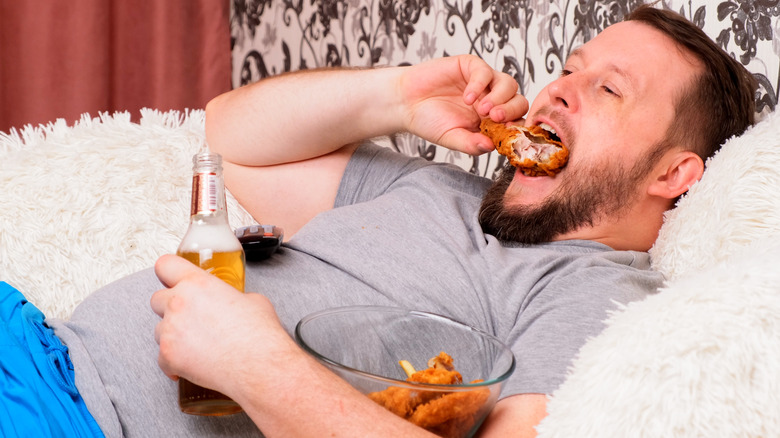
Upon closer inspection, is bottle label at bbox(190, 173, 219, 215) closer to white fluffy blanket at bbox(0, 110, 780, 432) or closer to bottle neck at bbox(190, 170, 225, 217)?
bottle neck at bbox(190, 170, 225, 217)

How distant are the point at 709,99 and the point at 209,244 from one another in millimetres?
905

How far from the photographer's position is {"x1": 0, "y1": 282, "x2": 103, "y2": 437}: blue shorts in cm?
80

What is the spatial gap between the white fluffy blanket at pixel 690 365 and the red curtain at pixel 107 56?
6.60 ft

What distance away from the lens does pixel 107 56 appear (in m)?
2.30

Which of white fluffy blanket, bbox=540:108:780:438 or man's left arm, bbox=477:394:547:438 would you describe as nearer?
white fluffy blanket, bbox=540:108:780:438

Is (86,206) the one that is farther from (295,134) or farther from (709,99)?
(709,99)

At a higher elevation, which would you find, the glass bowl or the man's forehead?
the man's forehead

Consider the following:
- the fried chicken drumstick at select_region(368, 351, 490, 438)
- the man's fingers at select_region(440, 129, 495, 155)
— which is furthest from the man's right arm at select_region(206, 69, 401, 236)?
the fried chicken drumstick at select_region(368, 351, 490, 438)

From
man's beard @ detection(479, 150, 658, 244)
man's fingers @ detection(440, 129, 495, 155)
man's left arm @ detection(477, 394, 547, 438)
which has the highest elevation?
man's fingers @ detection(440, 129, 495, 155)

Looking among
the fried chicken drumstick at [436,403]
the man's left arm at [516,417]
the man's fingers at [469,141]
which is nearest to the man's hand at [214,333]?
the fried chicken drumstick at [436,403]

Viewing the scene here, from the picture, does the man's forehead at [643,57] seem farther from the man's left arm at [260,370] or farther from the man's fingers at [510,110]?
the man's left arm at [260,370]

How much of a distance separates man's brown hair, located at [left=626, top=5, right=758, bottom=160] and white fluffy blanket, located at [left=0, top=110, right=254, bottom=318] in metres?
0.85

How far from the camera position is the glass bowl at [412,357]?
70 centimetres

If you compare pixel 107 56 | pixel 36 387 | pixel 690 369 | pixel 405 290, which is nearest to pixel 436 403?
pixel 690 369
